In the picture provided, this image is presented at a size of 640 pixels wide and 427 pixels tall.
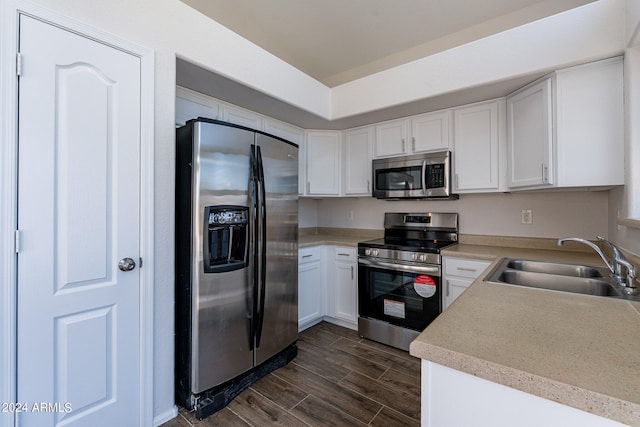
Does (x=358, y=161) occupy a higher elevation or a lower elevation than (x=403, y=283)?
higher

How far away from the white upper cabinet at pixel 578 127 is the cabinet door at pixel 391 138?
3.33 ft

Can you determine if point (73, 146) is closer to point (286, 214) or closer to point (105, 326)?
point (105, 326)

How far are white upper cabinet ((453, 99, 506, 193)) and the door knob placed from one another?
2.50 metres

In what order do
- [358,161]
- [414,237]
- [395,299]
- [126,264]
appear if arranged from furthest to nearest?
1. [358,161]
2. [414,237]
3. [395,299]
4. [126,264]

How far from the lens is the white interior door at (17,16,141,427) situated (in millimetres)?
1221

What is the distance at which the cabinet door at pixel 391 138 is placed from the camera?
2.79 m

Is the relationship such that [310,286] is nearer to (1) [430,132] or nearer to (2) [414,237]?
(2) [414,237]

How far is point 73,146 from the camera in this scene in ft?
4.35

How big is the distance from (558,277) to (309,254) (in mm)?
1890

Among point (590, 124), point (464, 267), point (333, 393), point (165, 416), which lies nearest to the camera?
point (165, 416)

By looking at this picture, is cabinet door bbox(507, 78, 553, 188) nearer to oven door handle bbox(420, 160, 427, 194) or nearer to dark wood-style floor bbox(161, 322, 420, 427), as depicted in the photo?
oven door handle bbox(420, 160, 427, 194)

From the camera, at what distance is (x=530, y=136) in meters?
2.04

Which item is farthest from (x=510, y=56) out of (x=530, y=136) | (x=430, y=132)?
(x=430, y=132)

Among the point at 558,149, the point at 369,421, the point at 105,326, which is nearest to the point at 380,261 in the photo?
the point at 369,421
